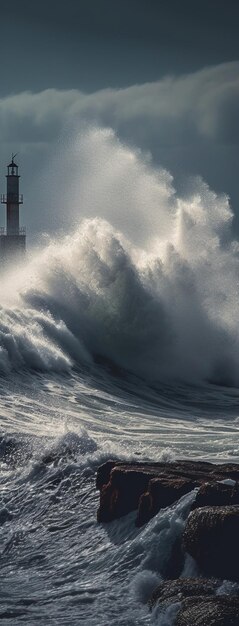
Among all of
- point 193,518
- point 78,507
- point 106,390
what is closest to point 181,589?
point 193,518

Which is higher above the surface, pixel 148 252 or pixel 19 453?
pixel 148 252

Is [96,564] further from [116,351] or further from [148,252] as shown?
[148,252]

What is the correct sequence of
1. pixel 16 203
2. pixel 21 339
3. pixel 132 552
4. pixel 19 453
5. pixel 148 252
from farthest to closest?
pixel 16 203
pixel 148 252
pixel 21 339
pixel 19 453
pixel 132 552

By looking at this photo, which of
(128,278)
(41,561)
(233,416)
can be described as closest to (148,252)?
(128,278)

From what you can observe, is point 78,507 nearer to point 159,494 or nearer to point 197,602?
point 159,494

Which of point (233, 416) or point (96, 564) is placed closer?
point (96, 564)

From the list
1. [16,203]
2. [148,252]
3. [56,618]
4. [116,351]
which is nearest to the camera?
[56,618]
